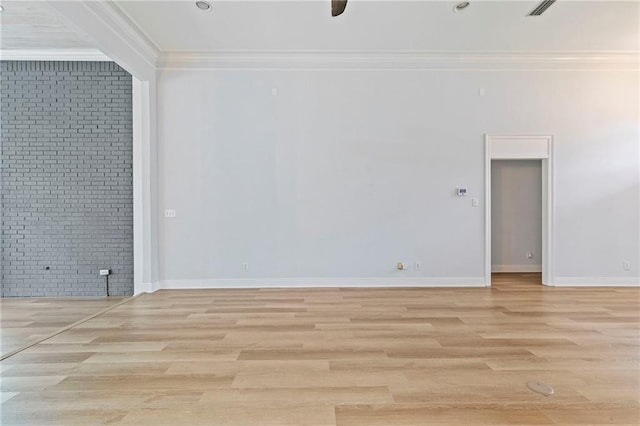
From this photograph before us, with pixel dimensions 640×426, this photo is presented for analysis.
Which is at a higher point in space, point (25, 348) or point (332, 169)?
point (332, 169)

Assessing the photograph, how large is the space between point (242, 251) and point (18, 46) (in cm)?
434

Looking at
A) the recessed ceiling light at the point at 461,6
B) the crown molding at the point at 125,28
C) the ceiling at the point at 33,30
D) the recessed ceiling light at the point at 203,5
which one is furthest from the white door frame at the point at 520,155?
the ceiling at the point at 33,30

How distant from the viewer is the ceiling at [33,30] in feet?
12.0

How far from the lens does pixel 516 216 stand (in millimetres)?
6035

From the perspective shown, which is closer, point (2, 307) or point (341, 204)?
point (2, 307)

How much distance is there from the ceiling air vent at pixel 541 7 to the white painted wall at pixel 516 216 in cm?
272

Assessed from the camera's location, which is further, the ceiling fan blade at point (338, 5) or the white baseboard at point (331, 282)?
the white baseboard at point (331, 282)

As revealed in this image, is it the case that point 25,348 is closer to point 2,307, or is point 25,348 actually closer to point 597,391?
point 2,307

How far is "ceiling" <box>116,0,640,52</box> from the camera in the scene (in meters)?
3.68

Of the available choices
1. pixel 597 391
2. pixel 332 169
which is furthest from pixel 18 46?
pixel 597 391

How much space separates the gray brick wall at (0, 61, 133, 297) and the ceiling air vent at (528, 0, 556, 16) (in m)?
5.63

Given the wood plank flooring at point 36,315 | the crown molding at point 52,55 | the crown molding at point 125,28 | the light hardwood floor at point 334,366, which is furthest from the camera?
the crown molding at point 52,55

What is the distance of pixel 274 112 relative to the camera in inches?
193

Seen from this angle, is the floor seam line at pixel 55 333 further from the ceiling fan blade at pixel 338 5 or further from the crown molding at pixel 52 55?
the ceiling fan blade at pixel 338 5
